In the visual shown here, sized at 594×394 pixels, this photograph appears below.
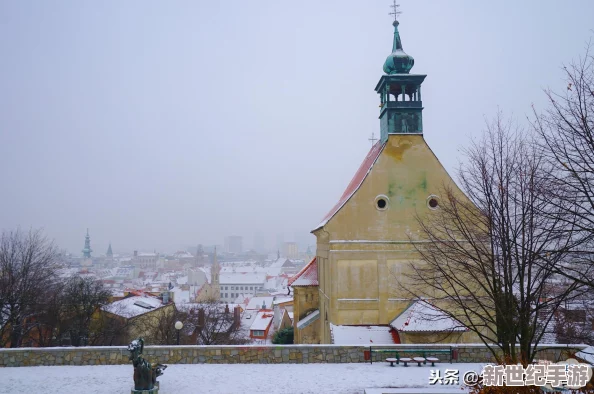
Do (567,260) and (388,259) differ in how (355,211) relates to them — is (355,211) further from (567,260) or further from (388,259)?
(567,260)

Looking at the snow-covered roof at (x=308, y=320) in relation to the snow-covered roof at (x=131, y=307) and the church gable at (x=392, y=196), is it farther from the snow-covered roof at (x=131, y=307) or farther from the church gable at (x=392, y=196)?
the snow-covered roof at (x=131, y=307)

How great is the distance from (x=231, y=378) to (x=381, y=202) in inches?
470

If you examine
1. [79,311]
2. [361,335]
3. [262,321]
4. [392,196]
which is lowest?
[262,321]

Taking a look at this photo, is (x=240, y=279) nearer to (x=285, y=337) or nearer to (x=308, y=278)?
(x=285, y=337)

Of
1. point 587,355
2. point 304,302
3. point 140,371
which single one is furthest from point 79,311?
point 587,355

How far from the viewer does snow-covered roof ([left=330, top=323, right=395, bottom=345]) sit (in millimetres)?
19703

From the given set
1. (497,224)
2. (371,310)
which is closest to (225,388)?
(497,224)

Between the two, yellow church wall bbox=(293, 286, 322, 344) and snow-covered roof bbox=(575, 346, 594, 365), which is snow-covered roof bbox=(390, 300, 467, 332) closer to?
snow-covered roof bbox=(575, 346, 594, 365)

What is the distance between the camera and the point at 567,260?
1102 centimetres

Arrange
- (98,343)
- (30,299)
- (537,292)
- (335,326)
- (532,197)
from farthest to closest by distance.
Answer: (98,343) → (30,299) → (335,326) → (537,292) → (532,197)

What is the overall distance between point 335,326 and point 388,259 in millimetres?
4002

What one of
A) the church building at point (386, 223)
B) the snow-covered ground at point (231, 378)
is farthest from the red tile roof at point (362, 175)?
the snow-covered ground at point (231, 378)

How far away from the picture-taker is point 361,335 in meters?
20.2

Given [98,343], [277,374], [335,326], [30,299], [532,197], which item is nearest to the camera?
[532,197]
